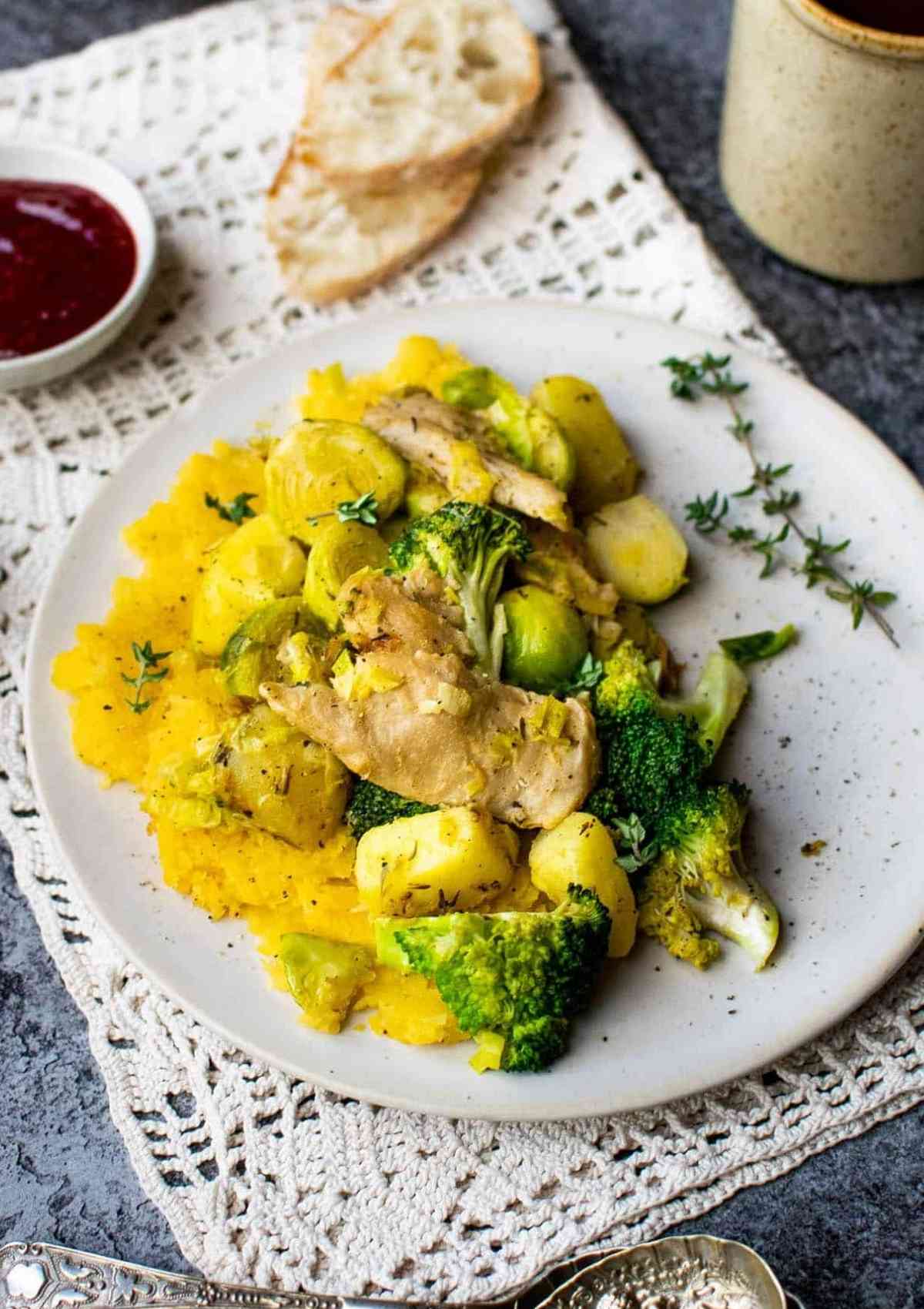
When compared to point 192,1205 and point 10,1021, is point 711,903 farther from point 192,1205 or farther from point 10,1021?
point 10,1021

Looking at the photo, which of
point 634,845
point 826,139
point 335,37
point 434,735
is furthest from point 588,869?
point 335,37

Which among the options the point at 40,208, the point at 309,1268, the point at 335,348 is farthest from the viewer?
the point at 40,208

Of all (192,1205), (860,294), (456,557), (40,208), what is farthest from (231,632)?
(860,294)

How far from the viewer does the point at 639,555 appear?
358 cm

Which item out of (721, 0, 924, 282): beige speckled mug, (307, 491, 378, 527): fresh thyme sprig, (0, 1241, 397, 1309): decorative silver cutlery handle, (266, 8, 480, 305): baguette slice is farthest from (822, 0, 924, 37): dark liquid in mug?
(0, 1241, 397, 1309): decorative silver cutlery handle

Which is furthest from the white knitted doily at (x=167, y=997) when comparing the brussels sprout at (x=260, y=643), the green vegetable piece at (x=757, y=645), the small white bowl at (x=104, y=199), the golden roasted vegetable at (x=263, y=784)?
the green vegetable piece at (x=757, y=645)

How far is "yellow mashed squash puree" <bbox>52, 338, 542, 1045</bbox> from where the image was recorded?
3.12m

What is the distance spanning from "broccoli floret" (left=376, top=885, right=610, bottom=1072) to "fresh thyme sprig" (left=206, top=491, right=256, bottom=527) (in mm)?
1310

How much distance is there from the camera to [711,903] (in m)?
3.09

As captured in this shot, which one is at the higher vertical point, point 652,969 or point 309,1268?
point 652,969

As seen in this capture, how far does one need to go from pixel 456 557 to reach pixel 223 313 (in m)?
1.80

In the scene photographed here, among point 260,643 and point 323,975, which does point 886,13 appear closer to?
point 260,643

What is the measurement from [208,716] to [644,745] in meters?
1.09

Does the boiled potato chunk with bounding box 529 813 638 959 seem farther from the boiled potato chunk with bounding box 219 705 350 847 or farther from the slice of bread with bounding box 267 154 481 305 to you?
the slice of bread with bounding box 267 154 481 305
